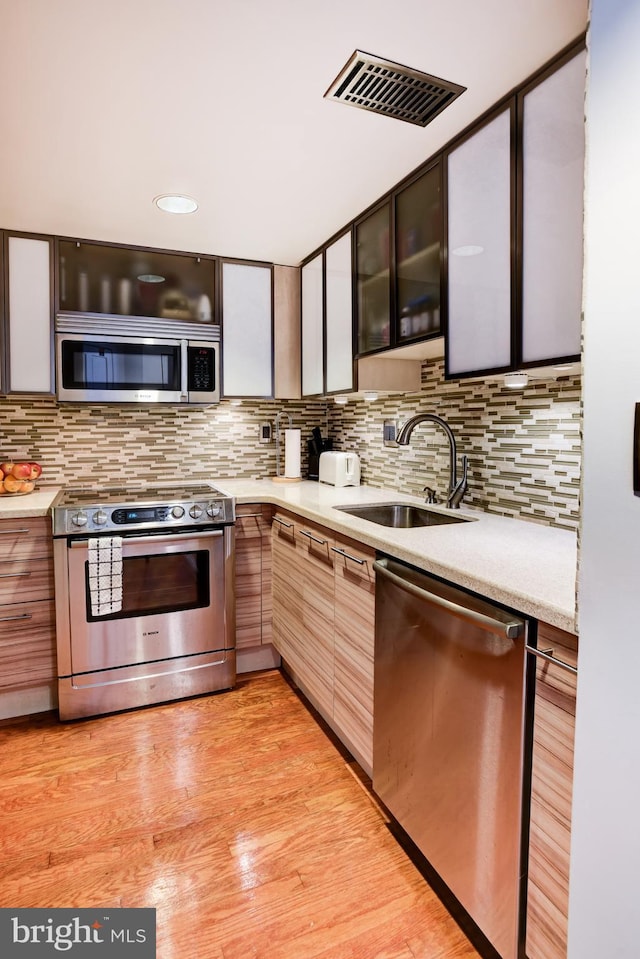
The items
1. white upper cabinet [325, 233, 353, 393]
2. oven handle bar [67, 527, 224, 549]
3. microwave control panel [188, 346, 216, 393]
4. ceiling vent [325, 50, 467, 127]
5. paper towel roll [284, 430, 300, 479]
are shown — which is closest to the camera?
ceiling vent [325, 50, 467, 127]

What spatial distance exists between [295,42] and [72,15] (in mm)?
552

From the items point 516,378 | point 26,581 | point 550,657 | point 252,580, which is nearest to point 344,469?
point 252,580

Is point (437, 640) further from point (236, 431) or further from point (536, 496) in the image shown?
point (236, 431)

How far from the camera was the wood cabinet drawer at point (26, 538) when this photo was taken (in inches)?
90.0

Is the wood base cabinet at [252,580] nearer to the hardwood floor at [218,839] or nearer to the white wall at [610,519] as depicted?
the hardwood floor at [218,839]

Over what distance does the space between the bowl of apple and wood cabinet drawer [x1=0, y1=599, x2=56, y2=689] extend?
0.62m

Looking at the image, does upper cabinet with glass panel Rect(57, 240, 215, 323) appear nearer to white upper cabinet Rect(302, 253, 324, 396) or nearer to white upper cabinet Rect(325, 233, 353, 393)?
white upper cabinet Rect(302, 253, 324, 396)

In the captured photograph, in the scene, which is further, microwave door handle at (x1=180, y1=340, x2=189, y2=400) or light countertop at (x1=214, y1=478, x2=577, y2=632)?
microwave door handle at (x1=180, y1=340, x2=189, y2=400)

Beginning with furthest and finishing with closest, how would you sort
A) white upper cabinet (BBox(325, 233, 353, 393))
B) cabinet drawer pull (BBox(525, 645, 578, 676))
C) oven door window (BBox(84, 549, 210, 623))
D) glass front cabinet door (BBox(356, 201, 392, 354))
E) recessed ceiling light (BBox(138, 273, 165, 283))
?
recessed ceiling light (BBox(138, 273, 165, 283)), white upper cabinet (BBox(325, 233, 353, 393)), oven door window (BBox(84, 549, 210, 623)), glass front cabinet door (BBox(356, 201, 392, 354)), cabinet drawer pull (BBox(525, 645, 578, 676))

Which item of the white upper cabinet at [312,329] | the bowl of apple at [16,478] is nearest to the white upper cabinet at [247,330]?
the white upper cabinet at [312,329]

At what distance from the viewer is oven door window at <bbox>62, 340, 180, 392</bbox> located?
2.70m

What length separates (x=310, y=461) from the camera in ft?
11.4

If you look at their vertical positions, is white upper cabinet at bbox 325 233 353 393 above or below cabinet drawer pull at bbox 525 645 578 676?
above
